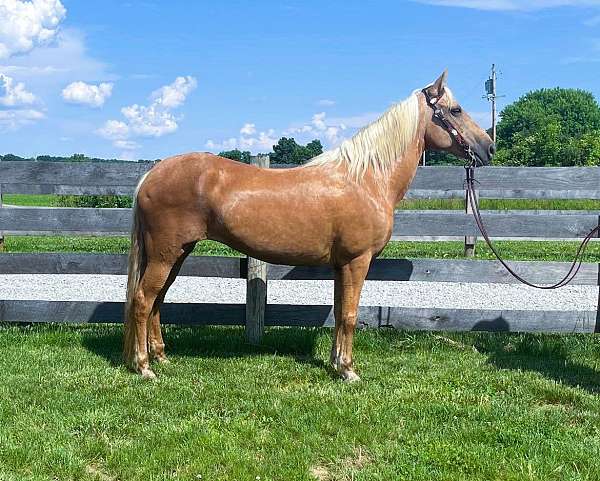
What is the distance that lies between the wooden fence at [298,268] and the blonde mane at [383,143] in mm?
1179

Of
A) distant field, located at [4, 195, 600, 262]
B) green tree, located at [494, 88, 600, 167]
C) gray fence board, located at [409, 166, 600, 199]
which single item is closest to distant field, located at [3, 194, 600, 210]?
distant field, located at [4, 195, 600, 262]

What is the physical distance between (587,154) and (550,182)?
39520 millimetres

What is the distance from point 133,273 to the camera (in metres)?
5.05

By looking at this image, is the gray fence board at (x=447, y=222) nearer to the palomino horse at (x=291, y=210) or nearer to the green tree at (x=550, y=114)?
the palomino horse at (x=291, y=210)

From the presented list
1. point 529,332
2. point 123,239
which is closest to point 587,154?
point 123,239

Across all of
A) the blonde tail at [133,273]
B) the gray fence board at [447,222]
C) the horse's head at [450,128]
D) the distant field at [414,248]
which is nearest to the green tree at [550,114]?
the distant field at [414,248]

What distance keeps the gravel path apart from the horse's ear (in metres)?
3.66

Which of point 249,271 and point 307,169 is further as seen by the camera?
point 249,271

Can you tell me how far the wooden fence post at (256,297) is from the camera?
5.84 m

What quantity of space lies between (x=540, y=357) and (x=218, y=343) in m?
2.97

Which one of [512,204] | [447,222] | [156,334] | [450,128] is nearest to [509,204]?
[512,204]

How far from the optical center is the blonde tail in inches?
198

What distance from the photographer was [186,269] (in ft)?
19.6

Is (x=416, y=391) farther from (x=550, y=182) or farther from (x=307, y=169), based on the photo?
(x=550, y=182)
